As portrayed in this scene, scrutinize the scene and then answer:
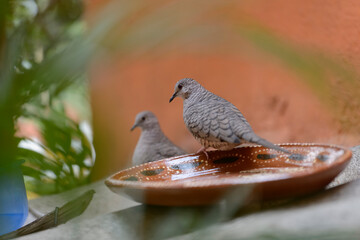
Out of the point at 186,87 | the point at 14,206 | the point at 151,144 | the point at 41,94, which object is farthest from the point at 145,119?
the point at 41,94

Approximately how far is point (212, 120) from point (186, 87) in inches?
8.5

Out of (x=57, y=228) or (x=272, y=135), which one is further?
(x=272, y=135)

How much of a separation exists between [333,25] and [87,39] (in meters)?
1.42

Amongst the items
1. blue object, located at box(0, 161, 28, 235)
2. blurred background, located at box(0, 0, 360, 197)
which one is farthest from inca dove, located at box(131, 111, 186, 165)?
blurred background, located at box(0, 0, 360, 197)

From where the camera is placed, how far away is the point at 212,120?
3.48 feet

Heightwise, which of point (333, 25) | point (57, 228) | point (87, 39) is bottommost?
point (57, 228)

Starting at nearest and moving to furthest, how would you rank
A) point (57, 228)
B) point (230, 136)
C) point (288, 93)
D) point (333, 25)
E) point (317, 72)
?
point (317, 72), point (57, 228), point (230, 136), point (333, 25), point (288, 93)

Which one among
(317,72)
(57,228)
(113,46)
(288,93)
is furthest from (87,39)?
(288,93)

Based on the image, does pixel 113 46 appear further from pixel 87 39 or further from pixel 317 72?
pixel 317 72

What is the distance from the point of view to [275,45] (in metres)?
0.24

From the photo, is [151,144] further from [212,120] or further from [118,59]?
[118,59]

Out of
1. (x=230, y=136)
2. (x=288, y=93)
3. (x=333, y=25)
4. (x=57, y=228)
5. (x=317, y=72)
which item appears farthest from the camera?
(x=288, y=93)

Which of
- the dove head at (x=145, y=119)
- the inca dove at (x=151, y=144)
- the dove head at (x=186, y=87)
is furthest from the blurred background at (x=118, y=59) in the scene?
the dove head at (x=145, y=119)

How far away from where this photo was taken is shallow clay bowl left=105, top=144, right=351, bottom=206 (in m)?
0.80
